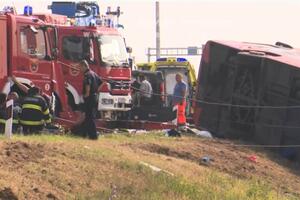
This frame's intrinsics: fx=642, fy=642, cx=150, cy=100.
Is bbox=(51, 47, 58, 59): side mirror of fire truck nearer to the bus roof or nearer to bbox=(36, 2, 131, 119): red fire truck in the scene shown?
bbox=(36, 2, 131, 119): red fire truck

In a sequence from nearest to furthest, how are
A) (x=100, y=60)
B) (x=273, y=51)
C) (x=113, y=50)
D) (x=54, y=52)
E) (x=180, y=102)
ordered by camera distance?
(x=54, y=52)
(x=273, y=51)
(x=100, y=60)
(x=113, y=50)
(x=180, y=102)

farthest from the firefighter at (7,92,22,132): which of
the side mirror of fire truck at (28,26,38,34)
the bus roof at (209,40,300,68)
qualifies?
the bus roof at (209,40,300,68)

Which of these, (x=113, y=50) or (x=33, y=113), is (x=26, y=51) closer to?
(x=33, y=113)

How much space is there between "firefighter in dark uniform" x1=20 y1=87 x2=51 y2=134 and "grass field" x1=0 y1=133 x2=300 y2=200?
84 centimetres

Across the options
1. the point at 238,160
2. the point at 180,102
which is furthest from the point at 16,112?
the point at 180,102

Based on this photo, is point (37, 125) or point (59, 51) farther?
point (59, 51)

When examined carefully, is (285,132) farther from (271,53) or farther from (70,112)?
(70,112)

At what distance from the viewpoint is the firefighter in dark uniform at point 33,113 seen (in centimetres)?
1195

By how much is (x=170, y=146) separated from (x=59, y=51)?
15.2 feet

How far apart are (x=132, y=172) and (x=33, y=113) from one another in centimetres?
355

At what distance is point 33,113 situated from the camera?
39.3 ft

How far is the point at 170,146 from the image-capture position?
12.5m

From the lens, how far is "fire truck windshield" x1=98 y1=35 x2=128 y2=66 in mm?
16219

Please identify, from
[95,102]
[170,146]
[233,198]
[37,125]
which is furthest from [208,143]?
[233,198]
